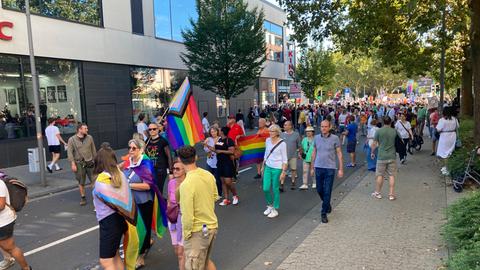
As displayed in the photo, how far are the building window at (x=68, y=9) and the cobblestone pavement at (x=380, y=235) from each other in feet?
43.9

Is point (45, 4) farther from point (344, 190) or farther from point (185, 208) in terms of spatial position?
point (185, 208)

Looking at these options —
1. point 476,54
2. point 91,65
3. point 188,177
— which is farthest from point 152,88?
point 188,177

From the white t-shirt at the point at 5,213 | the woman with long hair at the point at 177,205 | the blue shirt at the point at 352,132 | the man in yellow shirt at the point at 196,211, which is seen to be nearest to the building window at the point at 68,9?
the white t-shirt at the point at 5,213

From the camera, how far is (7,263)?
5.21 m

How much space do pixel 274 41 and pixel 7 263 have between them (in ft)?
112

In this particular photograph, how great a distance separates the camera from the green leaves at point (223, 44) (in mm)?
19125

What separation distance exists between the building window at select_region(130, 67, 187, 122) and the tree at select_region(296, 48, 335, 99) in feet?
51.5

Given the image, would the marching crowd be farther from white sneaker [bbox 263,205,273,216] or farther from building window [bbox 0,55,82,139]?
building window [bbox 0,55,82,139]

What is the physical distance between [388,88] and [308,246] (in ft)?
A: 247

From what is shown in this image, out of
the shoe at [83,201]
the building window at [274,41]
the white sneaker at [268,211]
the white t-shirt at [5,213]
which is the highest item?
the building window at [274,41]

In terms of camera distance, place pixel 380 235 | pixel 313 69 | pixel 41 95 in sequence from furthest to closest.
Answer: pixel 313 69 < pixel 41 95 < pixel 380 235

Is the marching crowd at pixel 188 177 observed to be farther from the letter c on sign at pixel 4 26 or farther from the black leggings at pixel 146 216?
the letter c on sign at pixel 4 26

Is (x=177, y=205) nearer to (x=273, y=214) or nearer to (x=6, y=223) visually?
(x=6, y=223)

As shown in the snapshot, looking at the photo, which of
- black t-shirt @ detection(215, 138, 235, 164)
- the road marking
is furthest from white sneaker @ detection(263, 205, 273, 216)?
the road marking
